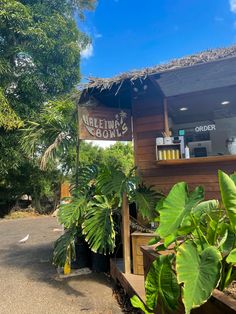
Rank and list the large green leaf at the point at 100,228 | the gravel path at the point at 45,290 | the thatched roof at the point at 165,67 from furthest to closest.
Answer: the thatched roof at the point at 165,67 < the large green leaf at the point at 100,228 < the gravel path at the point at 45,290

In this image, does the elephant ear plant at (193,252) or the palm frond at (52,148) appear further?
the palm frond at (52,148)

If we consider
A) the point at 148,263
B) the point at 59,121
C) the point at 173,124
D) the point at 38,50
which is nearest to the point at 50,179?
the point at 38,50

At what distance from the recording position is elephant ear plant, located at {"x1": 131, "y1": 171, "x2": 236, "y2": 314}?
5.11 feet

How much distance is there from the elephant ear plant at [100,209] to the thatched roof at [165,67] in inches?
48.5

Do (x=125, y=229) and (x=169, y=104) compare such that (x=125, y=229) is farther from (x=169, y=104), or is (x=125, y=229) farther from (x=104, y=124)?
(x=169, y=104)

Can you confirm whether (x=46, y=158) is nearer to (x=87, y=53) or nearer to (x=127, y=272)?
(x=127, y=272)

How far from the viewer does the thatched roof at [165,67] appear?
3.83 metres

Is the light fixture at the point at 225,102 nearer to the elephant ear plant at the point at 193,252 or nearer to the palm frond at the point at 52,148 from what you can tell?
the palm frond at the point at 52,148

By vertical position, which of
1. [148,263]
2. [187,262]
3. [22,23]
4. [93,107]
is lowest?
[148,263]

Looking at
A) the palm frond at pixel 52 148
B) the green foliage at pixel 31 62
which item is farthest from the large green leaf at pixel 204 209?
the green foliage at pixel 31 62

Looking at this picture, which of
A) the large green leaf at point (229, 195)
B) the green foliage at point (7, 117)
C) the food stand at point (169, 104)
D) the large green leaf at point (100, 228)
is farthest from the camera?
the green foliage at point (7, 117)

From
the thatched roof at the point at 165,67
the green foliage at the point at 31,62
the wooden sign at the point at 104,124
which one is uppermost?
the green foliage at the point at 31,62

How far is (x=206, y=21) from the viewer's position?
328 inches

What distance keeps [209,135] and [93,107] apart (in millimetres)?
3054
